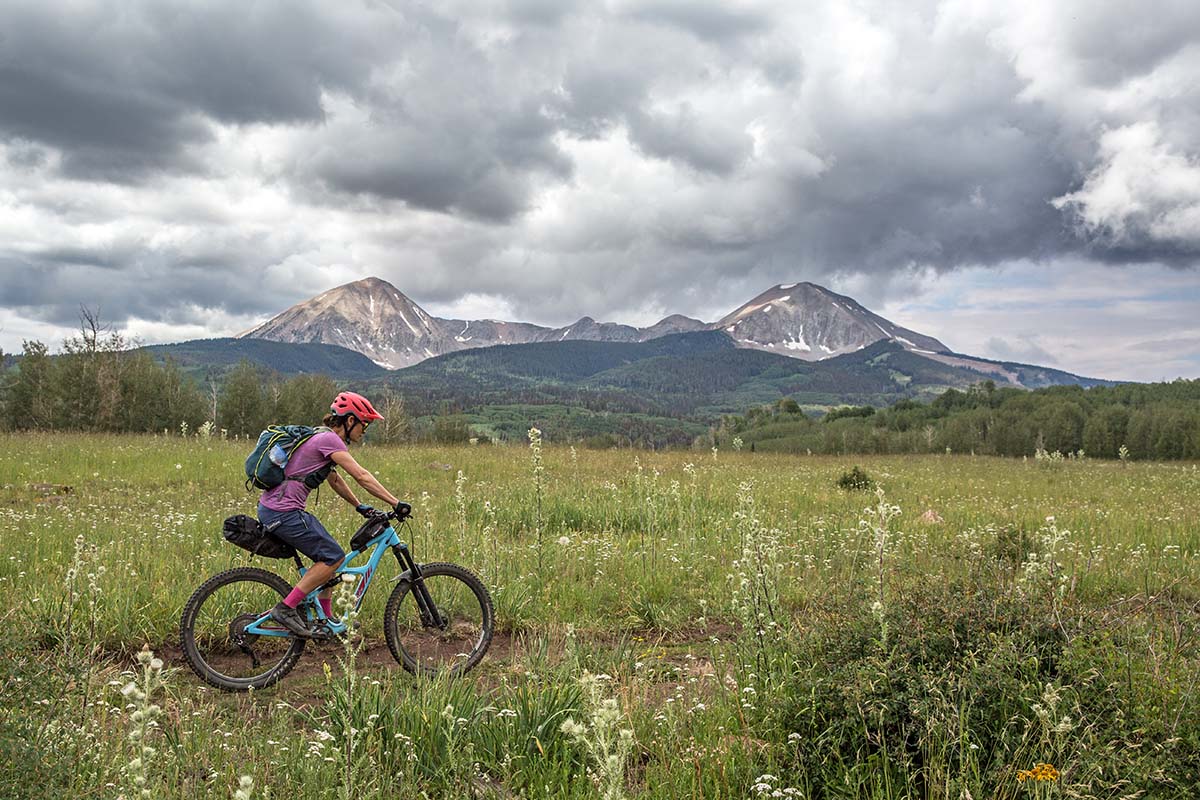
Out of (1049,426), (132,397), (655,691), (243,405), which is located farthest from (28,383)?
(1049,426)

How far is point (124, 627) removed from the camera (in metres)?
6.98

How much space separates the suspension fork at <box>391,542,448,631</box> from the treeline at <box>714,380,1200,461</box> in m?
44.1

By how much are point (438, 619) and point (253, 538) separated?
1971 mm

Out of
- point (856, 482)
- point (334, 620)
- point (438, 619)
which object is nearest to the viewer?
point (334, 620)

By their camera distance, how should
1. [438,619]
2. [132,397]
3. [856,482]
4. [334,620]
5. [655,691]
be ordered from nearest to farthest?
[655,691] < [334,620] < [438,619] < [856,482] < [132,397]

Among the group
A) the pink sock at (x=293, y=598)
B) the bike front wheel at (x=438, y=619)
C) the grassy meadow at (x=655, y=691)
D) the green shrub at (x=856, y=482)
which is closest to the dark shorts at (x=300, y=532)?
the pink sock at (x=293, y=598)

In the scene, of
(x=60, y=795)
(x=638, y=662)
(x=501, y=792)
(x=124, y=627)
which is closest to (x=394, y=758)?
(x=501, y=792)

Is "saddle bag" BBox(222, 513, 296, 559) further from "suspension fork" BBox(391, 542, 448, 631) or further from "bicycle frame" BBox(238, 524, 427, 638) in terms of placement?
"suspension fork" BBox(391, 542, 448, 631)

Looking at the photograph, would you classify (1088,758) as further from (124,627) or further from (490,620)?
(124,627)

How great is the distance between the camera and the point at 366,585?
6711 millimetres

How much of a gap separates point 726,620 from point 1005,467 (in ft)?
93.3

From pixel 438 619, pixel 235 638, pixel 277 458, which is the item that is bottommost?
pixel 235 638

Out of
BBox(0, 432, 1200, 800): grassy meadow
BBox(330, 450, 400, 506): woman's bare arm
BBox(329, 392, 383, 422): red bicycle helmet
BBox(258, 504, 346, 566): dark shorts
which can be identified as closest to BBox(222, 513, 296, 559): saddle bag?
BBox(258, 504, 346, 566): dark shorts

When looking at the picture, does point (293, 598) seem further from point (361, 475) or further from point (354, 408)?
point (354, 408)
